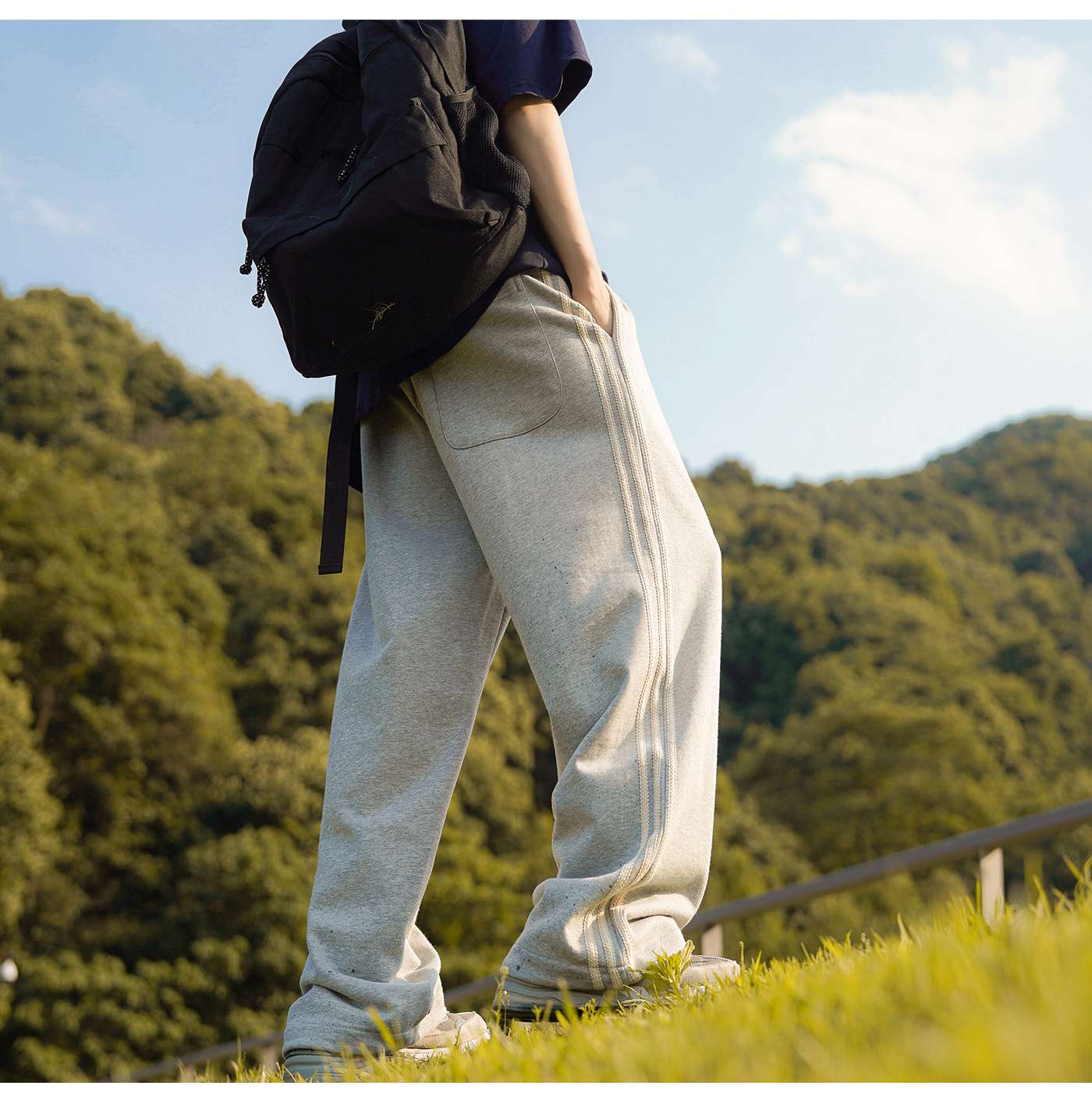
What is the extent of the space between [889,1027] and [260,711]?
24741 mm

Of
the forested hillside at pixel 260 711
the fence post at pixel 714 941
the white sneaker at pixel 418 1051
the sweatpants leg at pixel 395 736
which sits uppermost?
the sweatpants leg at pixel 395 736

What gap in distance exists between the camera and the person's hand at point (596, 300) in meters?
1.47

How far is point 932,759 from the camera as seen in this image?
30.1 m

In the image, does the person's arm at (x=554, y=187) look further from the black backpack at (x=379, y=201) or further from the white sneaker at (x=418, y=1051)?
the white sneaker at (x=418, y=1051)

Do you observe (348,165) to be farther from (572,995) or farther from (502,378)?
(572,995)

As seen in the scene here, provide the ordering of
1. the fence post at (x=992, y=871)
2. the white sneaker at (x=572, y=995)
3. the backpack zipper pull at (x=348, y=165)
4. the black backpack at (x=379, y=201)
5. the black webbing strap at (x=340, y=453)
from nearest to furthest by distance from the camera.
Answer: the white sneaker at (x=572, y=995) → the black backpack at (x=379, y=201) → the backpack zipper pull at (x=348, y=165) → the black webbing strap at (x=340, y=453) → the fence post at (x=992, y=871)

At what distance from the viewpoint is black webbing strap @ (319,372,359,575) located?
1575 mm

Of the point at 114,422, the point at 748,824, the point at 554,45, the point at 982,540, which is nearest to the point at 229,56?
the point at 114,422

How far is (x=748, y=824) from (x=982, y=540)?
18.2 meters

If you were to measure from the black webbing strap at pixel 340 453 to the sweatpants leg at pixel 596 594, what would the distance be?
0.48 ft

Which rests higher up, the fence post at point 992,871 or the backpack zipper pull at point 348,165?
the backpack zipper pull at point 348,165

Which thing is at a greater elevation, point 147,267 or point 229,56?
point 229,56

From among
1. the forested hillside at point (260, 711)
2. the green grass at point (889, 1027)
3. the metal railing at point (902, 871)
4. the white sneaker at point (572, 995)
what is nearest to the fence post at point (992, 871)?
the metal railing at point (902, 871)
